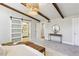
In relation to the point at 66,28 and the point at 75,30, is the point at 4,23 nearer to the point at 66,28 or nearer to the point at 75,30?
the point at 66,28

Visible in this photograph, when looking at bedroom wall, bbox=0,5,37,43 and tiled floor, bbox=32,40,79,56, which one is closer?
tiled floor, bbox=32,40,79,56

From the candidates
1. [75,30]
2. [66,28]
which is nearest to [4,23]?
[66,28]

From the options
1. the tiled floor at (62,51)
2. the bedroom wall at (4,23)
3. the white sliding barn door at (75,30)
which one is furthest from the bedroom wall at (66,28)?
the bedroom wall at (4,23)

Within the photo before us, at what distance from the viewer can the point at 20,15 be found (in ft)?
23.6

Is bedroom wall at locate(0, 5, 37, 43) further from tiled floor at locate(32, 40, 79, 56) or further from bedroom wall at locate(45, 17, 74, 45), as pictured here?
bedroom wall at locate(45, 17, 74, 45)

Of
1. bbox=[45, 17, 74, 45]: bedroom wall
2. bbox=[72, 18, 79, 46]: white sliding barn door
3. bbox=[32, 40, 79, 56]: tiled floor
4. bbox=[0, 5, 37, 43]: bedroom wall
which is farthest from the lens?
bbox=[45, 17, 74, 45]: bedroom wall

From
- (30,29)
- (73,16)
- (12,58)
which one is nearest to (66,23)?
(73,16)

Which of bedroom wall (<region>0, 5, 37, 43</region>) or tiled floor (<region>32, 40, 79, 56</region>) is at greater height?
bedroom wall (<region>0, 5, 37, 43</region>)

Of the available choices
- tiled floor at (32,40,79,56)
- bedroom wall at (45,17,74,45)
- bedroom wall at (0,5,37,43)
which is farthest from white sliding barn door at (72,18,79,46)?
bedroom wall at (0,5,37,43)

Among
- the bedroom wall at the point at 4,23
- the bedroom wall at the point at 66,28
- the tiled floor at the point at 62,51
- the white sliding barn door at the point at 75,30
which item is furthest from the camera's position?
the bedroom wall at the point at 66,28

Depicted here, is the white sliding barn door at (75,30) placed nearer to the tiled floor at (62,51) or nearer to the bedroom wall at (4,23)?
the tiled floor at (62,51)

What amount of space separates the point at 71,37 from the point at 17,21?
378 cm

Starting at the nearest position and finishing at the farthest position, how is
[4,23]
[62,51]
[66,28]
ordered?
[62,51], [4,23], [66,28]

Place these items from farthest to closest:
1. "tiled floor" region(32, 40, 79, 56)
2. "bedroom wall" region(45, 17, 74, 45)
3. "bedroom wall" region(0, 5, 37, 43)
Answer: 1. "bedroom wall" region(45, 17, 74, 45)
2. "bedroom wall" region(0, 5, 37, 43)
3. "tiled floor" region(32, 40, 79, 56)
